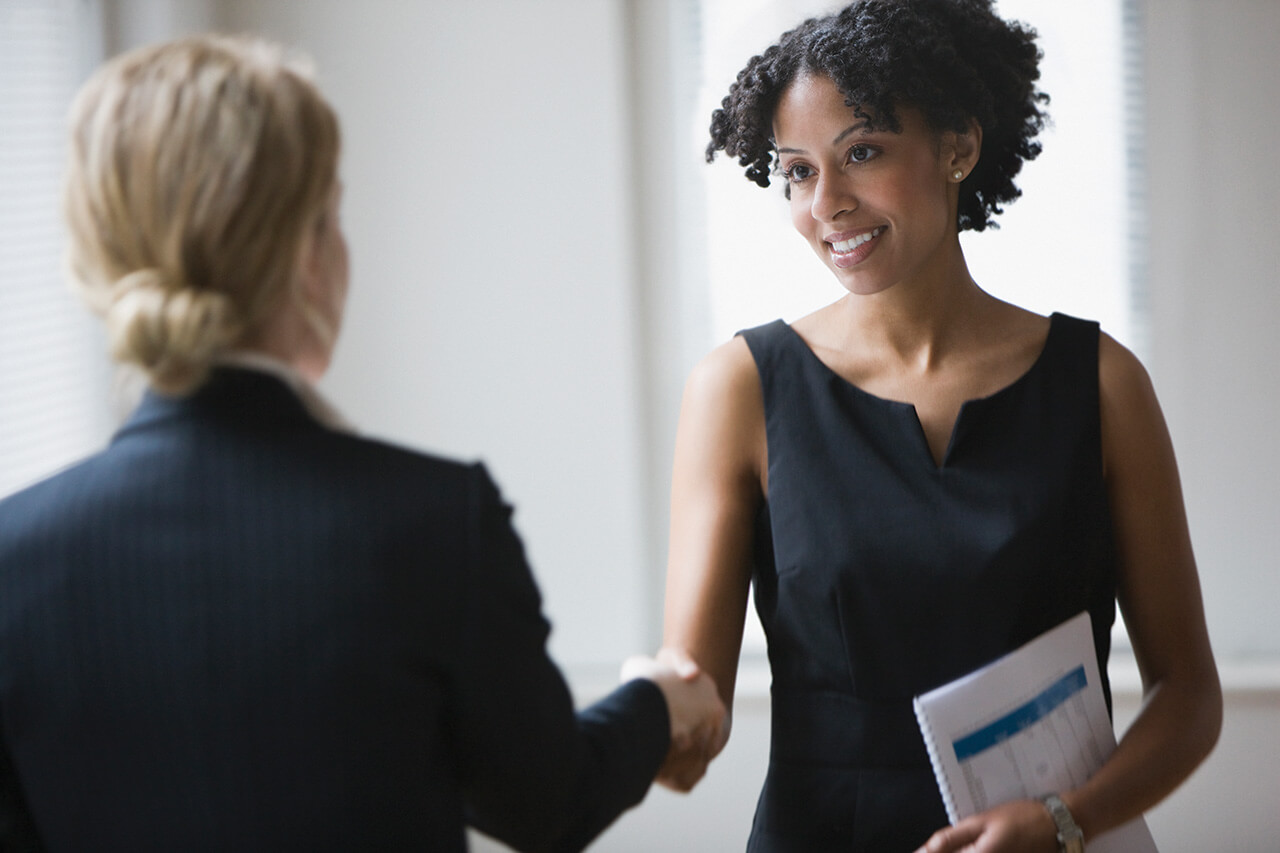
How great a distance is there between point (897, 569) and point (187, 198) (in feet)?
2.84

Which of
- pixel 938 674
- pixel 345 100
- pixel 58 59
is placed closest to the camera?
pixel 938 674

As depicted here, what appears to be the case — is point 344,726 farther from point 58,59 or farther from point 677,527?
point 58,59

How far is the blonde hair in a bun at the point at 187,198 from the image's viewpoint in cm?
74

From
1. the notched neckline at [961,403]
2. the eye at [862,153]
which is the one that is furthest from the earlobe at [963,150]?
the notched neckline at [961,403]

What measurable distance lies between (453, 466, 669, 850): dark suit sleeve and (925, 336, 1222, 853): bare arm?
2.25 ft

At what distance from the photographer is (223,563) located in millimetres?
738

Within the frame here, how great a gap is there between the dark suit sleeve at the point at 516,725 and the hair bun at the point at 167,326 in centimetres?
20

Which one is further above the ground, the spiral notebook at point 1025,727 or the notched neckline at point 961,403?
the notched neckline at point 961,403

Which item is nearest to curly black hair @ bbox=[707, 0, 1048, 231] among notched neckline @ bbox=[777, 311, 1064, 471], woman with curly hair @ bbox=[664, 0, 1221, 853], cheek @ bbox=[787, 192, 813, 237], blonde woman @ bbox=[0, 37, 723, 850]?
woman with curly hair @ bbox=[664, 0, 1221, 853]

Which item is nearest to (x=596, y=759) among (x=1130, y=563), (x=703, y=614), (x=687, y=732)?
(x=687, y=732)

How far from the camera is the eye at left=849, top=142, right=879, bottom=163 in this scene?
1.36 m

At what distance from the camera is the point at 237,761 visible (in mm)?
743

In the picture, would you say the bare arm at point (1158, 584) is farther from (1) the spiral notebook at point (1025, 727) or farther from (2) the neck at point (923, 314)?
(2) the neck at point (923, 314)

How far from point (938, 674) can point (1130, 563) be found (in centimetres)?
27
